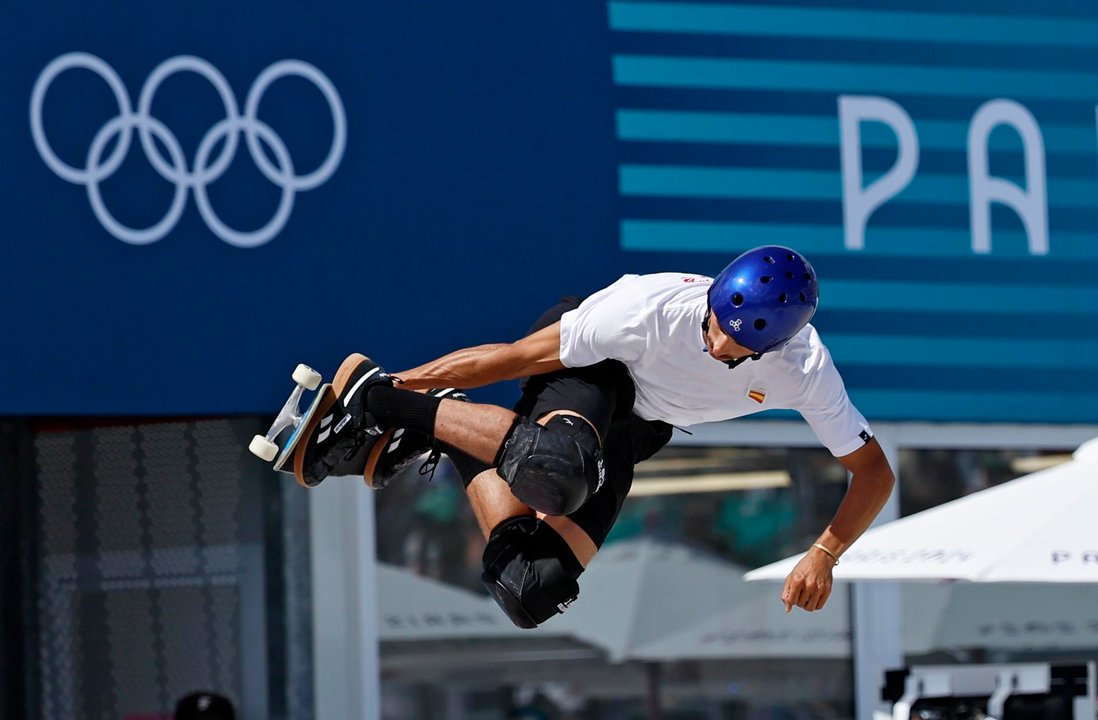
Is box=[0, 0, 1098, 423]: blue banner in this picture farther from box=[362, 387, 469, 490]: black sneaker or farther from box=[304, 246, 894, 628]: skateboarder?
box=[304, 246, 894, 628]: skateboarder

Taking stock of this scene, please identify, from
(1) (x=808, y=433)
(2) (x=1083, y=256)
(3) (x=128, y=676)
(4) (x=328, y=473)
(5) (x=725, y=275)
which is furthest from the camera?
(2) (x=1083, y=256)

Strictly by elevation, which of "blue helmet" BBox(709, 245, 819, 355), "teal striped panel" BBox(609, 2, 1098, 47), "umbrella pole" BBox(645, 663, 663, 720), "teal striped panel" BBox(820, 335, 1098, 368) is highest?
"teal striped panel" BBox(609, 2, 1098, 47)

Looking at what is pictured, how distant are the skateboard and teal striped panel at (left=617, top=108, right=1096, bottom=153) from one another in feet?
13.4

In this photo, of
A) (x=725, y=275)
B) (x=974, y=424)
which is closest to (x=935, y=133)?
(x=974, y=424)

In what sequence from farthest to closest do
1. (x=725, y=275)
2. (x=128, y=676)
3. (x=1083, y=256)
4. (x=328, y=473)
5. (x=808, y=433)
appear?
(x=1083, y=256) < (x=808, y=433) < (x=128, y=676) < (x=328, y=473) < (x=725, y=275)

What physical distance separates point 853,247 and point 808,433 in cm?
107

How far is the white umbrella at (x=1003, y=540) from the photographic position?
6.86 metres

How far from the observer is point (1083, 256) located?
10008 millimetres

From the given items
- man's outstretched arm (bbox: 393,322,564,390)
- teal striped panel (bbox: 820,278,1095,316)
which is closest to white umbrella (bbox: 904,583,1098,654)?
teal striped panel (bbox: 820,278,1095,316)

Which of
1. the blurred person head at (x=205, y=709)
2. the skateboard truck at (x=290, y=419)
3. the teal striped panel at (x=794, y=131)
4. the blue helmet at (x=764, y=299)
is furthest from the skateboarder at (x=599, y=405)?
the teal striped panel at (x=794, y=131)

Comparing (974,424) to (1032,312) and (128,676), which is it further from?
(128,676)

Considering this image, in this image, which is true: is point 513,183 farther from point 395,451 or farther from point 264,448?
point 264,448

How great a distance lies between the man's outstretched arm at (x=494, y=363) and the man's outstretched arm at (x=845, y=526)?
0.98 metres

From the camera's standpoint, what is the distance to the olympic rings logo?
813 cm
